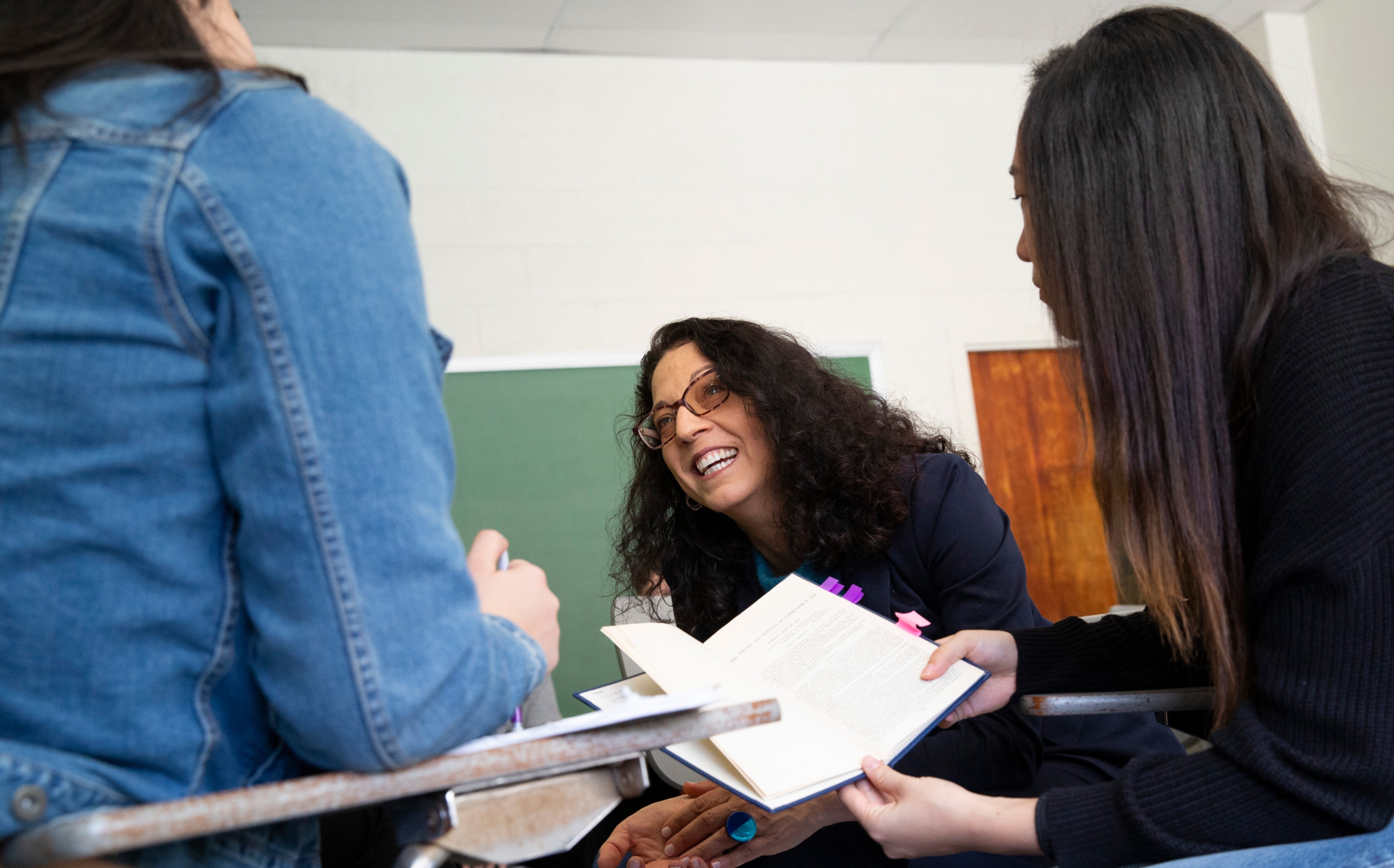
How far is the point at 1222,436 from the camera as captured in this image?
2.66ft

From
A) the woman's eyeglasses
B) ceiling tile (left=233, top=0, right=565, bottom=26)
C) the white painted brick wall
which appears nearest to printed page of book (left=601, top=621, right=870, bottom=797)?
the woman's eyeglasses

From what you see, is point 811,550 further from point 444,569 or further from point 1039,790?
point 444,569

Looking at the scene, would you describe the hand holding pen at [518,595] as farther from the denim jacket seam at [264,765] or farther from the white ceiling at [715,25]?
the white ceiling at [715,25]

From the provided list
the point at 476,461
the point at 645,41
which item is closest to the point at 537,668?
the point at 476,461

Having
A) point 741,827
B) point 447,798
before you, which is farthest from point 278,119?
point 741,827

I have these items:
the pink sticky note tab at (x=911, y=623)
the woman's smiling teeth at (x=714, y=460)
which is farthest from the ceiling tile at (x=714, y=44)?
the pink sticky note tab at (x=911, y=623)

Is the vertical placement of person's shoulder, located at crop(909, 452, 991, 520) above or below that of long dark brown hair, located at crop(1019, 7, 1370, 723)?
below

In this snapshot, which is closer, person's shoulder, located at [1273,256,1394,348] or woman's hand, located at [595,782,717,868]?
person's shoulder, located at [1273,256,1394,348]

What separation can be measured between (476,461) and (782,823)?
220 centimetres

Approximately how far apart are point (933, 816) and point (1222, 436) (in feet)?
1.37

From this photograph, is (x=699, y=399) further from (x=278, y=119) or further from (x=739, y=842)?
(x=278, y=119)

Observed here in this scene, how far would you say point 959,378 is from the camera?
370 centimetres

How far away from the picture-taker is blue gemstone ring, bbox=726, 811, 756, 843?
3.66 feet

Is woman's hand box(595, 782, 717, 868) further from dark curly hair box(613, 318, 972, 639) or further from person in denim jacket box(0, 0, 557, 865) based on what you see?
person in denim jacket box(0, 0, 557, 865)
